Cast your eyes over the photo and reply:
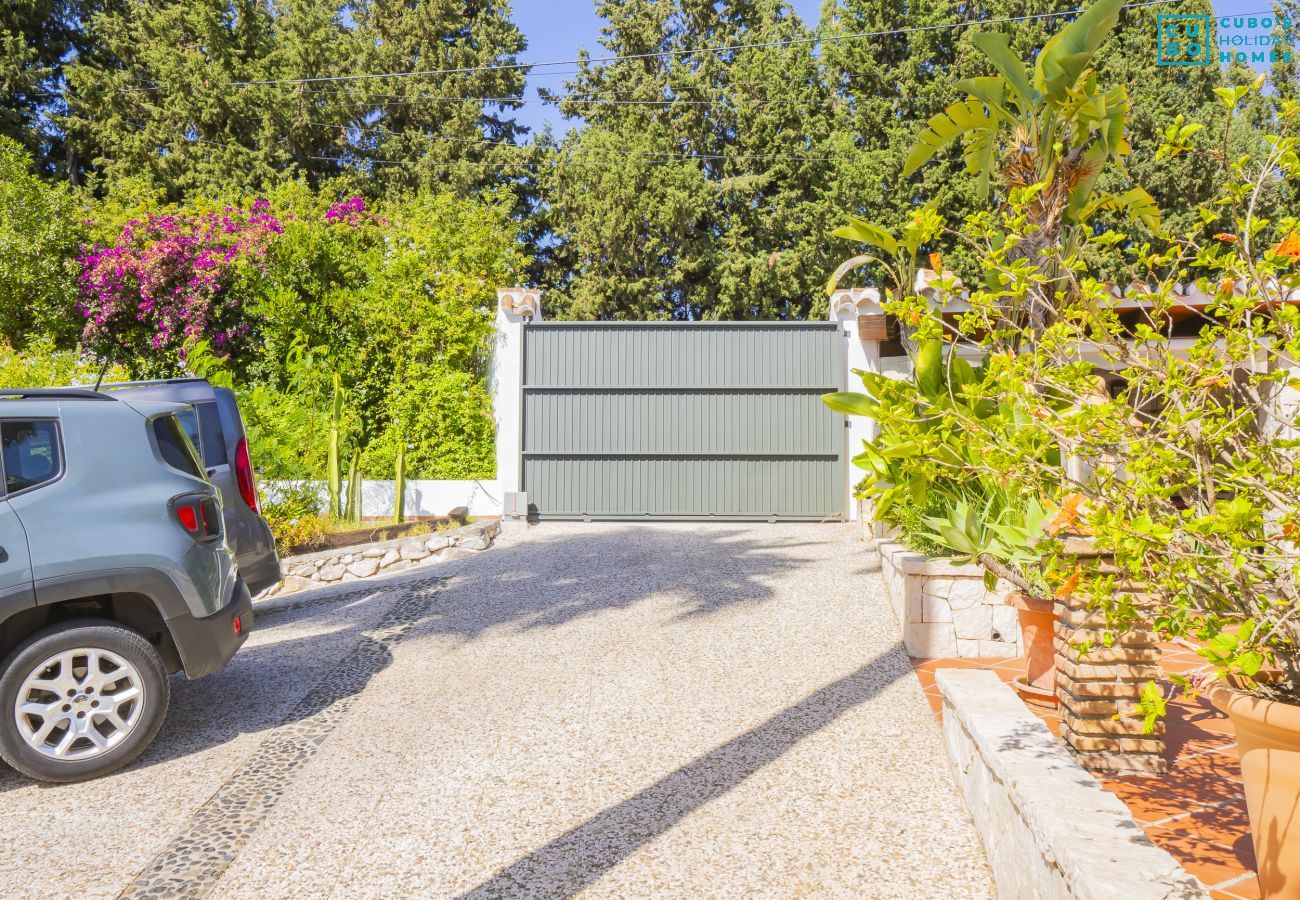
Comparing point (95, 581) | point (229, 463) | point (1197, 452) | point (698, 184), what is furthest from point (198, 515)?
point (698, 184)

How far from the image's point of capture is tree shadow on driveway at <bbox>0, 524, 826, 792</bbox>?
4420mm

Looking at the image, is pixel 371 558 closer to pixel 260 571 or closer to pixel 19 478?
pixel 260 571

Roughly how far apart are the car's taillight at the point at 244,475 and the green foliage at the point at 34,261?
8375mm

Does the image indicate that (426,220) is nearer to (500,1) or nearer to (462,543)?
(462,543)

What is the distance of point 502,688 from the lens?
15.2 feet

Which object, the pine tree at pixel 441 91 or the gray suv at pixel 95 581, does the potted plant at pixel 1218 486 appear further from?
the pine tree at pixel 441 91

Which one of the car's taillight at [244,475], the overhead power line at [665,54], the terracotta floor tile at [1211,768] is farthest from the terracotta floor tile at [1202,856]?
the overhead power line at [665,54]

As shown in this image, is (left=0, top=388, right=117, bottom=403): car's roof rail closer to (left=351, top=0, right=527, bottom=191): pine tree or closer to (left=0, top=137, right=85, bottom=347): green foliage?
(left=0, top=137, right=85, bottom=347): green foliage

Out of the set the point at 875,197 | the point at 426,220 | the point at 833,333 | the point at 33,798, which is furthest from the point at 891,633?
the point at 875,197

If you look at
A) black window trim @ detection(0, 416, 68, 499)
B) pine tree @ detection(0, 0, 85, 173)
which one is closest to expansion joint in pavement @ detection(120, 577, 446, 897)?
black window trim @ detection(0, 416, 68, 499)

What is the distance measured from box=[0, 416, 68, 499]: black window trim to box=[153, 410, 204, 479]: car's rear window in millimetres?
366

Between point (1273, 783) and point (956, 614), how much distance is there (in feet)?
9.98

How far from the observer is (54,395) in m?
3.77

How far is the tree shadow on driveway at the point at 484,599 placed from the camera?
174 inches
